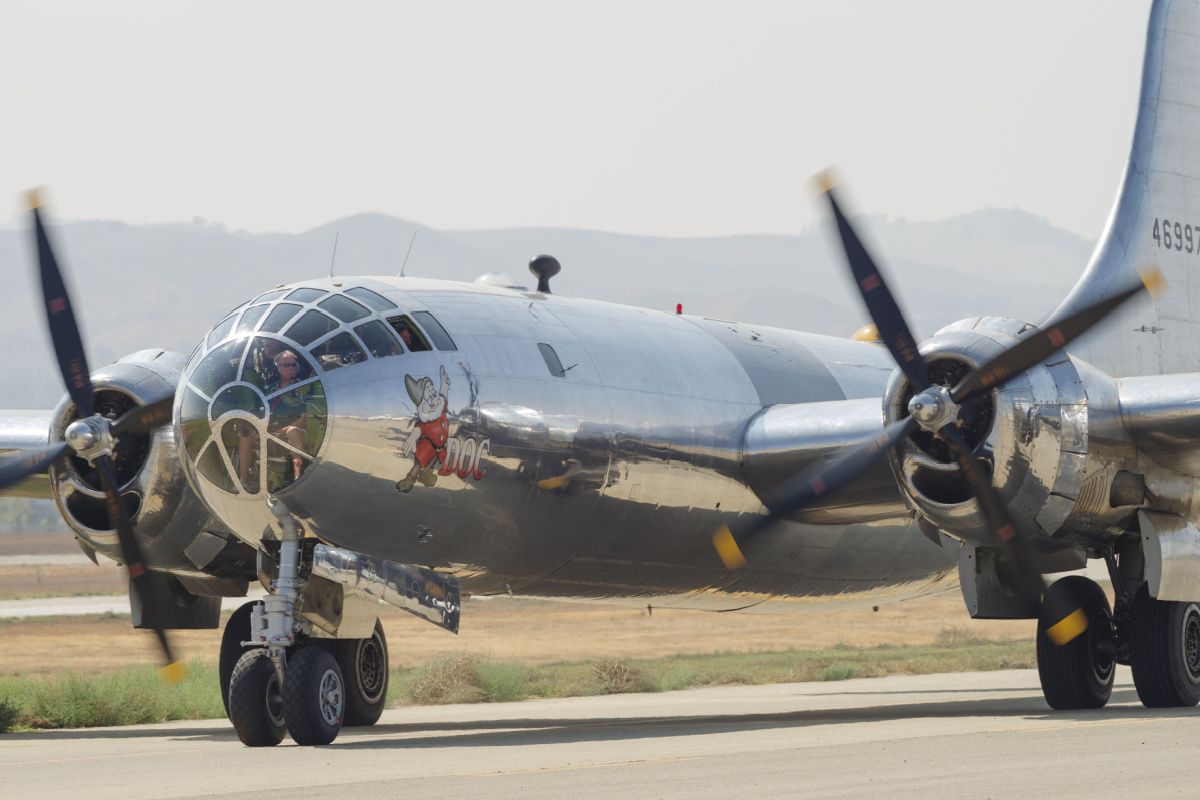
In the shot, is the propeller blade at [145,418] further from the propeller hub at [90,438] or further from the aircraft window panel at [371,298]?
the aircraft window panel at [371,298]

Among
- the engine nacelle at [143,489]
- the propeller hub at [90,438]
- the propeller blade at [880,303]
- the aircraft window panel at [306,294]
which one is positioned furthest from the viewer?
the engine nacelle at [143,489]

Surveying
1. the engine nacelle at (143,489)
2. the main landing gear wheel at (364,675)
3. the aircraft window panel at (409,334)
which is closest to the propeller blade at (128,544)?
the engine nacelle at (143,489)

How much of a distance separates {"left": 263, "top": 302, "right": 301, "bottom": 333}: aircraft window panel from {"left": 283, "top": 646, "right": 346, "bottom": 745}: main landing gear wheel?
294 cm

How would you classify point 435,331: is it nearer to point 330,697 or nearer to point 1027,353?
point 330,697

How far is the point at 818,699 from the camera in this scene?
81.9 ft

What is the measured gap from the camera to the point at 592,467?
17719 mm

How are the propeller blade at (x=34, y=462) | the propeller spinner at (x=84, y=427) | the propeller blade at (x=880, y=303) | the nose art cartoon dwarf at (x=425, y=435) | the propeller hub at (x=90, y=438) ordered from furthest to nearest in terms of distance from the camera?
the propeller blade at (x=34, y=462)
the propeller spinner at (x=84, y=427)
the propeller hub at (x=90, y=438)
the propeller blade at (x=880, y=303)
the nose art cartoon dwarf at (x=425, y=435)

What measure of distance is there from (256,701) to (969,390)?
716 cm

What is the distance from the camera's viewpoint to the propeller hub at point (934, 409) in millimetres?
16203

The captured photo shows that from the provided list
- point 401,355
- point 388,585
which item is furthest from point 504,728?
point 401,355

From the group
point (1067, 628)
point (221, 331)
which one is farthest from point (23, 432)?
point (1067, 628)

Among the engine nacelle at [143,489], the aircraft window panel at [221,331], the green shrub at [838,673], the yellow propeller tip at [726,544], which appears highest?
the aircraft window panel at [221,331]

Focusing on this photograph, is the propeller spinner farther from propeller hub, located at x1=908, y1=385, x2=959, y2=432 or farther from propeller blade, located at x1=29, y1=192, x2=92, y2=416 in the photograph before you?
propeller hub, located at x1=908, y1=385, x2=959, y2=432

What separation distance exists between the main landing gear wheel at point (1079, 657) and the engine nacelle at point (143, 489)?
8.89 meters
